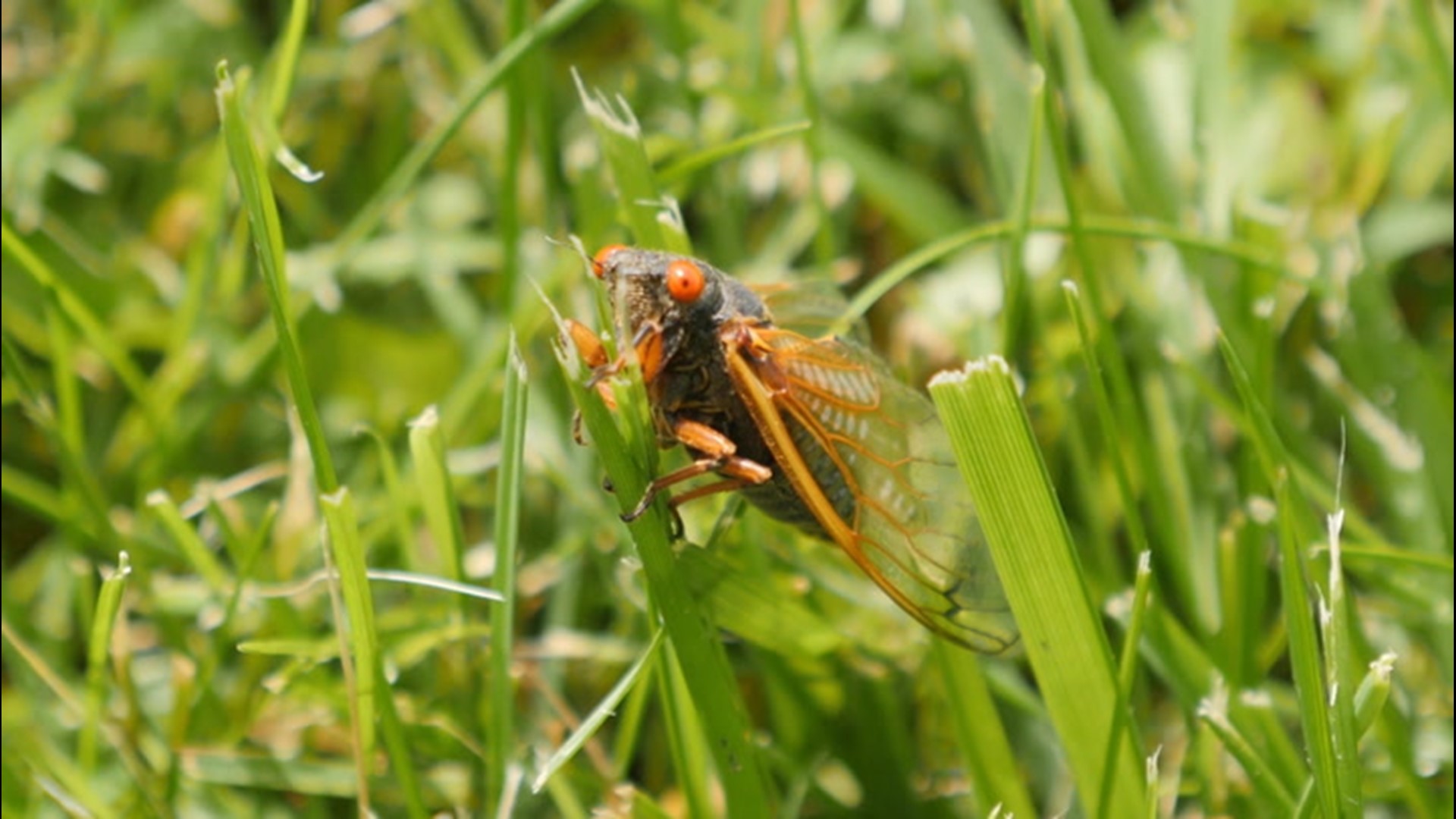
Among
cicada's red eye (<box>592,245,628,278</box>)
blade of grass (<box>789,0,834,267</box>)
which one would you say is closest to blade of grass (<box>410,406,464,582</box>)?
cicada's red eye (<box>592,245,628,278</box>)

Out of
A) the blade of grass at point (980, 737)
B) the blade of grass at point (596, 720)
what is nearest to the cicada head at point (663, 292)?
the blade of grass at point (596, 720)

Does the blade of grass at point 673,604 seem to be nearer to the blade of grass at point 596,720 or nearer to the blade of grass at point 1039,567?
the blade of grass at point 596,720

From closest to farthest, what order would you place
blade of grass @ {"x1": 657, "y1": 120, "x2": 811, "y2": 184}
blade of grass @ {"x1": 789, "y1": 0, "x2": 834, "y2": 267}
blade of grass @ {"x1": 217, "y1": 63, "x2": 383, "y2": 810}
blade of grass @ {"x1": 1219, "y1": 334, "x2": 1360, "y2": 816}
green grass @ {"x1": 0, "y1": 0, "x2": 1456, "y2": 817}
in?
1. blade of grass @ {"x1": 1219, "y1": 334, "x2": 1360, "y2": 816}
2. blade of grass @ {"x1": 217, "y1": 63, "x2": 383, "y2": 810}
3. green grass @ {"x1": 0, "y1": 0, "x2": 1456, "y2": 817}
4. blade of grass @ {"x1": 657, "y1": 120, "x2": 811, "y2": 184}
5. blade of grass @ {"x1": 789, "y1": 0, "x2": 834, "y2": 267}

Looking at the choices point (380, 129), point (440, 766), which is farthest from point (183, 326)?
point (440, 766)

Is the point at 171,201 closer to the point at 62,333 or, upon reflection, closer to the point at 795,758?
the point at 62,333

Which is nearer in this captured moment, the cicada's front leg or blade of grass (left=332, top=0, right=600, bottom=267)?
the cicada's front leg

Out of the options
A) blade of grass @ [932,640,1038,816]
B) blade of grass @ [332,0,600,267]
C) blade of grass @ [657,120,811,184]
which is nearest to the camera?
blade of grass @ [932,640,1038,816]

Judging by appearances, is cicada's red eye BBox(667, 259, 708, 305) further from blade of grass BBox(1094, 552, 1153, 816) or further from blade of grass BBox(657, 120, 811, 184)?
blade of grass BBox(1094, 552, 1153, 816)
